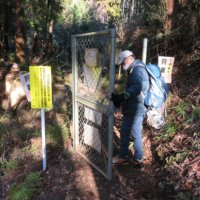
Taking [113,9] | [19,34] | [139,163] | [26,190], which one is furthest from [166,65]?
[113,9]

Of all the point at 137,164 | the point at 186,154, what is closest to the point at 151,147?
the point at 137,164

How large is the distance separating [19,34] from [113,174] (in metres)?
9.16

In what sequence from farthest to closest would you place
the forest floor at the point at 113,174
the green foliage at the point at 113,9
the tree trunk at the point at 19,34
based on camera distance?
the green foliage at the point at 113,9
the tree trunk at the point at 19,34
the forest floor at the point at 113,174

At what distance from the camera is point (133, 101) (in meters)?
2.59

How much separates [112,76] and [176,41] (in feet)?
16.4

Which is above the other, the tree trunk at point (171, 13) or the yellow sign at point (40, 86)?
the tree trunk at point (171, 13)

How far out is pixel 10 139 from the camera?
164 inches

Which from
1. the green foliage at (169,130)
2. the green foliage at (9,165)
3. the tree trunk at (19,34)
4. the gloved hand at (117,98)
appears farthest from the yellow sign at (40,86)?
the tree trunk at (19,34)

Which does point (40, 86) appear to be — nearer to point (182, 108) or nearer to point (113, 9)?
point (182, 108)

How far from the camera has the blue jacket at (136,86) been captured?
2318mm

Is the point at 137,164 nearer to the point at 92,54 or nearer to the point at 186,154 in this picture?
the point at 186,154

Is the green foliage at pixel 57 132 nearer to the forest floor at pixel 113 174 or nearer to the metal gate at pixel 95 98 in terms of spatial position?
the forest floor at pixel 113 174

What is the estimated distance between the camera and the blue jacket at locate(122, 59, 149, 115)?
2318mm

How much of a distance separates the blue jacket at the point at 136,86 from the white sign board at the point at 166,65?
31.3 inches
